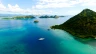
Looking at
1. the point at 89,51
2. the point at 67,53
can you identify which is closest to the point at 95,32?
the point at 89,51

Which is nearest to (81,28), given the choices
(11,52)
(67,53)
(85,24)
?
(85,24)

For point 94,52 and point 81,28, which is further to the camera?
point 81,28

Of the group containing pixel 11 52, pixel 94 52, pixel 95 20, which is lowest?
pixel 94 52

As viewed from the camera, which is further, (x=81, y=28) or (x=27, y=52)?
(x=81, y=28)

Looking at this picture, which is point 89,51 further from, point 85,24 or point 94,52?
point 85,24

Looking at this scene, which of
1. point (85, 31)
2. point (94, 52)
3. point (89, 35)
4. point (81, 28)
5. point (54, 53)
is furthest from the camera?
point (81, 28)

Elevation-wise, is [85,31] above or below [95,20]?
below

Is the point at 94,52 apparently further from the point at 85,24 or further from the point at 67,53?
the point at 85,24

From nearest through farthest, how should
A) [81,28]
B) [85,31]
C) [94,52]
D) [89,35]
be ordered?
1. [94,52]
2. [89,35]
3. [85,31]
4. [81,28]

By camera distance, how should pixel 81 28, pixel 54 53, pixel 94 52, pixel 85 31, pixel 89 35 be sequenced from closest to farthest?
pixel 54 53, pixel 94 52, pixel 89 35, pixel 85 31, pixel 81 28
